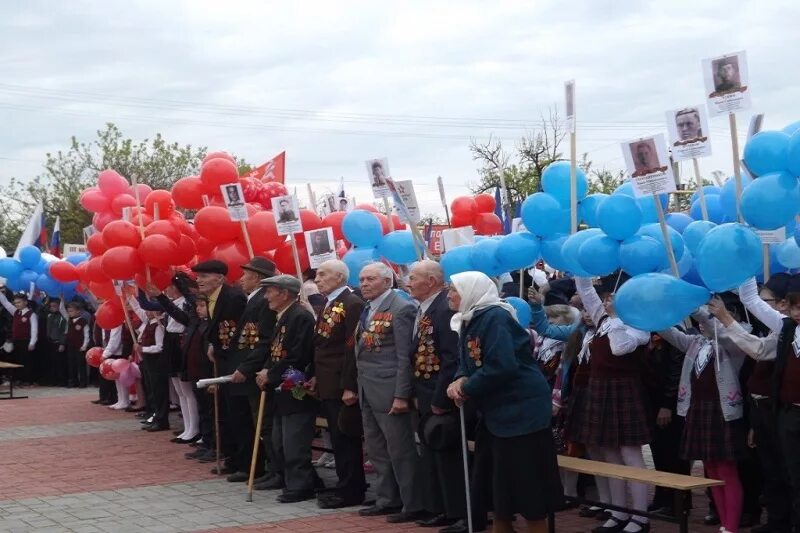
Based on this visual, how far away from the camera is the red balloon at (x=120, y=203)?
13284 mm

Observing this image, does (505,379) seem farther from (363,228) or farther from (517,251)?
(363,228)

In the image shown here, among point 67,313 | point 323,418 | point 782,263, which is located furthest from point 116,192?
point 782,263

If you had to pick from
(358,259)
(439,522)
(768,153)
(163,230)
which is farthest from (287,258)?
(768,153)

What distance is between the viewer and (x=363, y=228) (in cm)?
1076

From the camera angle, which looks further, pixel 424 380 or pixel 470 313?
pixel 424 380

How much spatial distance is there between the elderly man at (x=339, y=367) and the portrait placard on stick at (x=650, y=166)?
2762 mm

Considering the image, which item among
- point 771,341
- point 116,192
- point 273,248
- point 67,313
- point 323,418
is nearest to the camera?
point 771,341

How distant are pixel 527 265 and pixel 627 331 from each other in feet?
4.07

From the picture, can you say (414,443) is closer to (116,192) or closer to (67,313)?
(116,192)

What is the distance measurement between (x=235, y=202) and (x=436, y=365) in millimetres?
3905

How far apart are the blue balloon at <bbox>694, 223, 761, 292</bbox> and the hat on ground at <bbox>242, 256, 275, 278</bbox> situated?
464cm

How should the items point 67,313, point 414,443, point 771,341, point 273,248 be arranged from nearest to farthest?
point 771,341 → point 414,443 → point 273,248 → point 67,313

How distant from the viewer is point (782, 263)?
6.99 metres

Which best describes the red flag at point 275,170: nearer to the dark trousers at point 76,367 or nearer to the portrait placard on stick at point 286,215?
the portrait placard on stick at point 286,215
